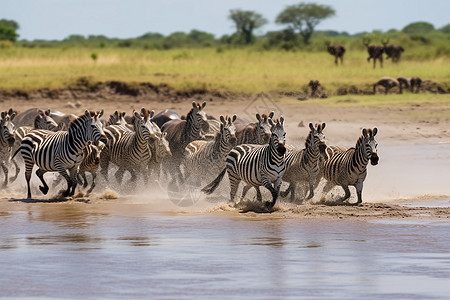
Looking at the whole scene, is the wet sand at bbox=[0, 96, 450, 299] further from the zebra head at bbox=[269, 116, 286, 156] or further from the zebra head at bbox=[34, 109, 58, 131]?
the zebra head at bbox=[34, 109, 58, 131]

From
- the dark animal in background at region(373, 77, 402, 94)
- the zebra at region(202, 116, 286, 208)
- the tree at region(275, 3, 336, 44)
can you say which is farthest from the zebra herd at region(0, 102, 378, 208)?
the tree at region(275, 3, 336, 44)

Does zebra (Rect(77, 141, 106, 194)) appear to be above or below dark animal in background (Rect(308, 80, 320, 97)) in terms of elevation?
below

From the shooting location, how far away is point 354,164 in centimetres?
1296

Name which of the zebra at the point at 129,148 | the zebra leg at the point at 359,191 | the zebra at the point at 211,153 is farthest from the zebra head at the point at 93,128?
the zebra leg at the point at 359,191

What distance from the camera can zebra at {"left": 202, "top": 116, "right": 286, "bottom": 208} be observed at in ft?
40.5

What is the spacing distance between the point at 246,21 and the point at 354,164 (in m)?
66.9

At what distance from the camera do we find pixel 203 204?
542 inches

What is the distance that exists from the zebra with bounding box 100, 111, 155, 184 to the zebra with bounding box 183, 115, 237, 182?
27.5 inches

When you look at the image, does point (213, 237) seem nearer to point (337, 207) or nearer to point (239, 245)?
point (239, 245)

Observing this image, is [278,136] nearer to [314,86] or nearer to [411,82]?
[314,86]

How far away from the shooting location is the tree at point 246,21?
3091 inches

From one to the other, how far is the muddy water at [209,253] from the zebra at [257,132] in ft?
4.99

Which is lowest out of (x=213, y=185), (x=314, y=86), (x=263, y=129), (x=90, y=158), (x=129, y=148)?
(x=213, y=185)

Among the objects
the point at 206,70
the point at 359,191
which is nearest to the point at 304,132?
the point at 359,191
